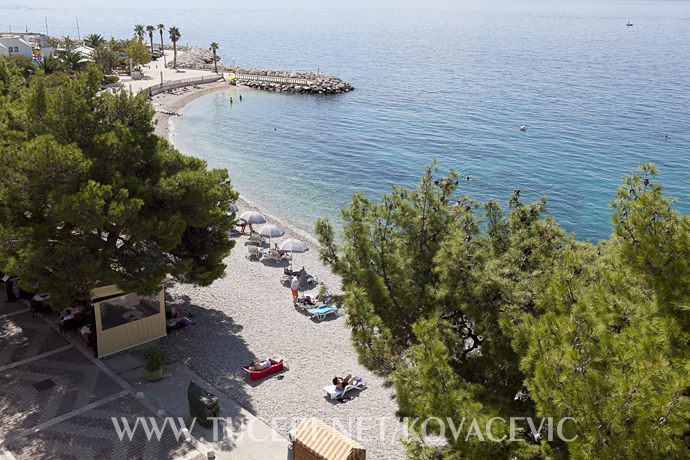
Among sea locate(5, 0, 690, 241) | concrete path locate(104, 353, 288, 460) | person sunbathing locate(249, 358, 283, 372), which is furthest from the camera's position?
sea locate(5, 0, 690, 241)

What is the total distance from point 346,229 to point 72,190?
7962mm

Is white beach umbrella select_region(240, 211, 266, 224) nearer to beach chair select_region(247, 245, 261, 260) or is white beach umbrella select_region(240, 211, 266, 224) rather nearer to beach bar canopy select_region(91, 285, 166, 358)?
beach chair select_region(247, 245, 261, 260)

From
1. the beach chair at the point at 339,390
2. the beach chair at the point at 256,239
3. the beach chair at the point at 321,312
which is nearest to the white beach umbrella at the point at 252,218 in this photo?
the beach chair at the point at 256,239

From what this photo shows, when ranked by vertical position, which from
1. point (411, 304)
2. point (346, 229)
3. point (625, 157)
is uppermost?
point (346, 229)

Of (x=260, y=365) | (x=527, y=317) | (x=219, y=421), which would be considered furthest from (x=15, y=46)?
(x=527, y=317)

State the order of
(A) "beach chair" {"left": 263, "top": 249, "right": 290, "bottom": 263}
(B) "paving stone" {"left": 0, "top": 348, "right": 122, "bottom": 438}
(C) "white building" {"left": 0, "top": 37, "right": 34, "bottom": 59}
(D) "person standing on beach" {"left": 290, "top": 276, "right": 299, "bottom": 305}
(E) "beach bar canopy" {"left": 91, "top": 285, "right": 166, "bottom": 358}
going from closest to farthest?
(B) "paving stone" {"left": 0, "top": 348, "right": 122, "bottom": 438} < (E) "beach bar canopy" {"left": 91, "top": 285, "right": 166, "bottom": 358} < (D) "person standing on beach" {"left": 290, "top": 276, "right": 299, "bottom": 305} < (A) "beach chair" {"left": 263, "top": 249, "right": 290, "bottom": 263} < (C) "white building" {"left": 0, "top": 37, "right": 34, "bottom": 59}

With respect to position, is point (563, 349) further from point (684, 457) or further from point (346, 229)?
point (346, 229)

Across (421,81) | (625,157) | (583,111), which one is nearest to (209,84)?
(421,81)

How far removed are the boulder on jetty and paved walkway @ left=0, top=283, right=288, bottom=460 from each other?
98014 millimetres

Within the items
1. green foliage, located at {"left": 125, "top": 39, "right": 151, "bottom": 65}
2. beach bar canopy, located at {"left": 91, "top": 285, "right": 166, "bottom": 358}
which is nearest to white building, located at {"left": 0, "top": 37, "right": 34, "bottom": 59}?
green foliage, located at {"left": 125, "top": 39, "right": 151, "bottom": 65}

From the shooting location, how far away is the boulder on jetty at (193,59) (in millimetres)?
109625

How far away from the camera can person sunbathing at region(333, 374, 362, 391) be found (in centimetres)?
1717

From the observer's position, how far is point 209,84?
92.9 m

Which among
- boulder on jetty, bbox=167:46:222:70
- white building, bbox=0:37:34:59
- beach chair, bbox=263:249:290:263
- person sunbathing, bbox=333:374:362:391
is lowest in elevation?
beach chair, bbox=263:249:290:263
